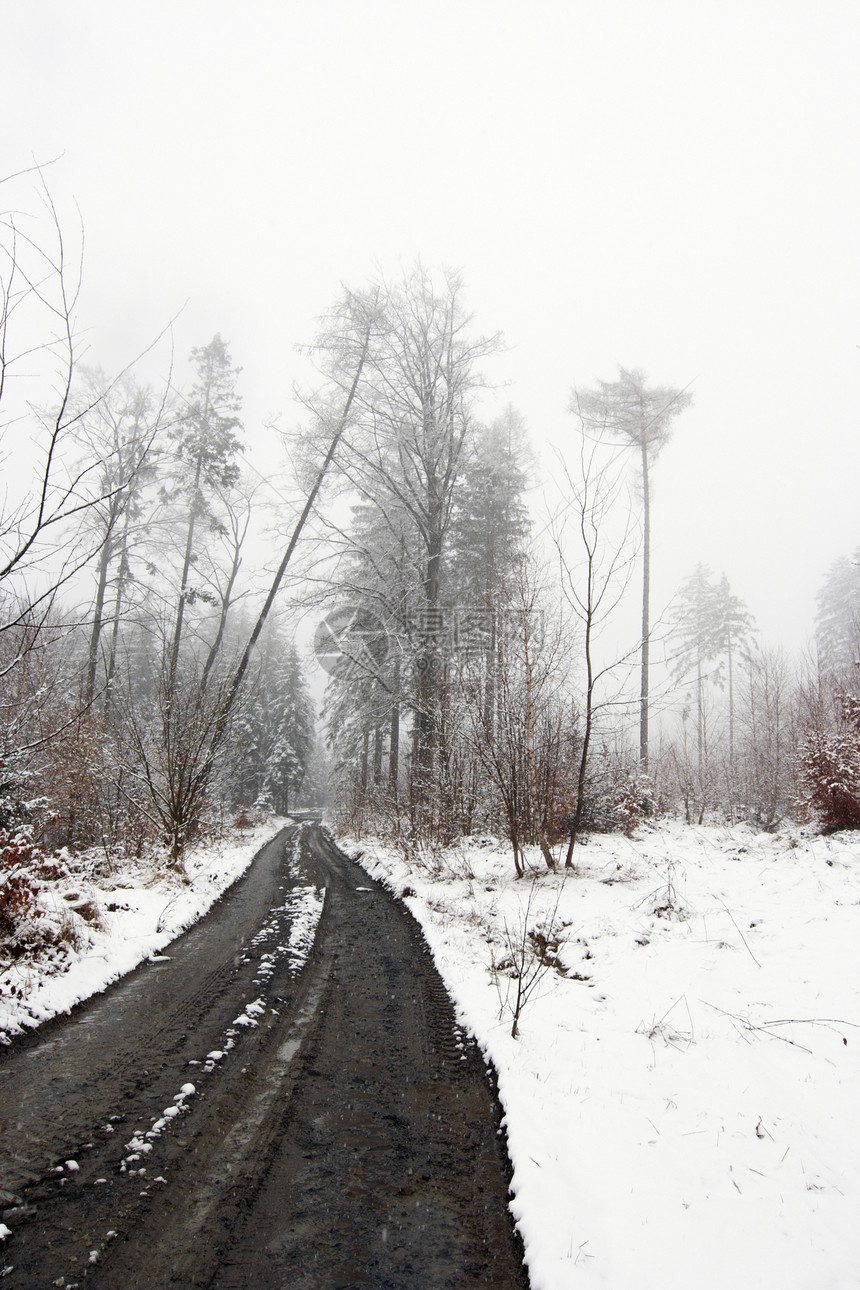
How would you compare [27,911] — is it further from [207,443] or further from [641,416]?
[641,416]

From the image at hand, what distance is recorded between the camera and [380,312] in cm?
1434

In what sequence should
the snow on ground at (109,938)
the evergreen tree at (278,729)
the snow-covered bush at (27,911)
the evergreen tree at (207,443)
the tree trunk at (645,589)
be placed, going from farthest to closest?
the evergreen tree at (278,729) < the evergreen tree at (207,443) < the tree trunk at (645,589) < the snow-covered bush at (27,911) < the snow on ground at (109,938)

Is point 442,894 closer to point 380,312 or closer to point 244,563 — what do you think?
point 244,563

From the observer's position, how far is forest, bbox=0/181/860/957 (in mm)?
7430

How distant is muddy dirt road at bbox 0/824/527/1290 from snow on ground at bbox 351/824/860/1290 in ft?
1.00

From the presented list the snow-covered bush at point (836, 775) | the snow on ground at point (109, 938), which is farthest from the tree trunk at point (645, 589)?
the snow on ground at point (109, 938)

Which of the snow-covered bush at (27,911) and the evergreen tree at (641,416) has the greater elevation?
the evergreen tree at (641,416)

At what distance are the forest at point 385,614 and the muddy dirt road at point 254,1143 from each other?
6.47 feet

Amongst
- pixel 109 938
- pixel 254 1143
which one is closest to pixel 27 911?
pixel 109 938

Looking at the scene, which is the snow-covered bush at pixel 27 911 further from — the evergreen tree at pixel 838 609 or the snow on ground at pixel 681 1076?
the evergreen tree at pixel 838 609

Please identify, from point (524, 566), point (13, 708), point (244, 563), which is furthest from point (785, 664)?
point (13, 708)

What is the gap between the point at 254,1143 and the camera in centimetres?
284

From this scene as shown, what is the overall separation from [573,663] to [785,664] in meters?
13.1

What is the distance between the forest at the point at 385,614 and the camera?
743 centimetres
